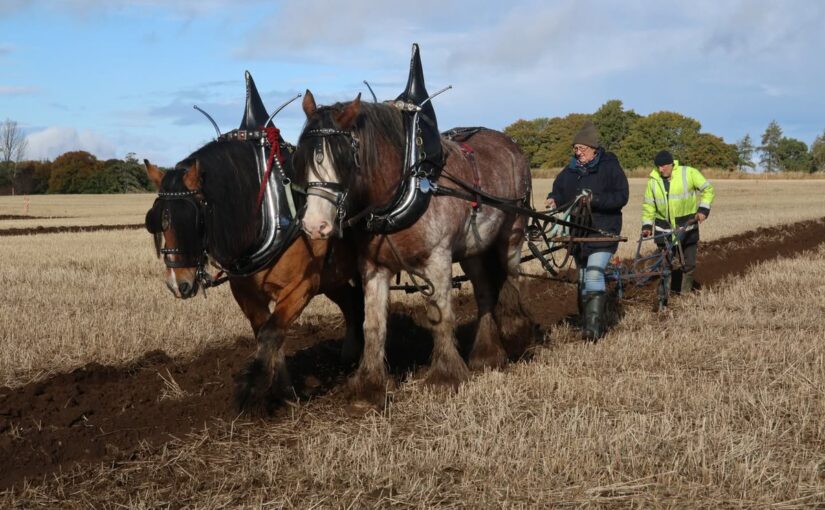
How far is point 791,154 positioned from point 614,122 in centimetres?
4297

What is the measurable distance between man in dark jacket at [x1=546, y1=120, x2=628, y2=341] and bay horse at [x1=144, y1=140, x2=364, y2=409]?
274cm

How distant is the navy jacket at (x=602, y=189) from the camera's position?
24.6ft

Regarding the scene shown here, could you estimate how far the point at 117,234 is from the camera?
22.2m

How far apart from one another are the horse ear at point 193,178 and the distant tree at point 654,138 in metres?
66.7

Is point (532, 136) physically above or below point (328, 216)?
above

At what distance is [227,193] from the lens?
16.2ft

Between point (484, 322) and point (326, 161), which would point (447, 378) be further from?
point (326, 161)

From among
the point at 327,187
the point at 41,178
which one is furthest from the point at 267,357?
the point at 41,178

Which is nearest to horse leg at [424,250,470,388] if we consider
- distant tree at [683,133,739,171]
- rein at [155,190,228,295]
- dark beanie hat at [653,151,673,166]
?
rein at [155,190,228,295]

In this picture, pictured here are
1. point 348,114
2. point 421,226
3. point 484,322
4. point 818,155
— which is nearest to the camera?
point 348,114

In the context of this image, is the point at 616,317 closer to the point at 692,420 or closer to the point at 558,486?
the point at 692,420

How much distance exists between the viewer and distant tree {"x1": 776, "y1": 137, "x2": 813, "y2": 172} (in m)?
99.3

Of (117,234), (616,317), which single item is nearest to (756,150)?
(117,234)

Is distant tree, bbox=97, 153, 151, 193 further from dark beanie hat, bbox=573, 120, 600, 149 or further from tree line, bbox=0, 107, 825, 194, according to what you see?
dark beanie hat, bbox=573, 120, 600, 149
